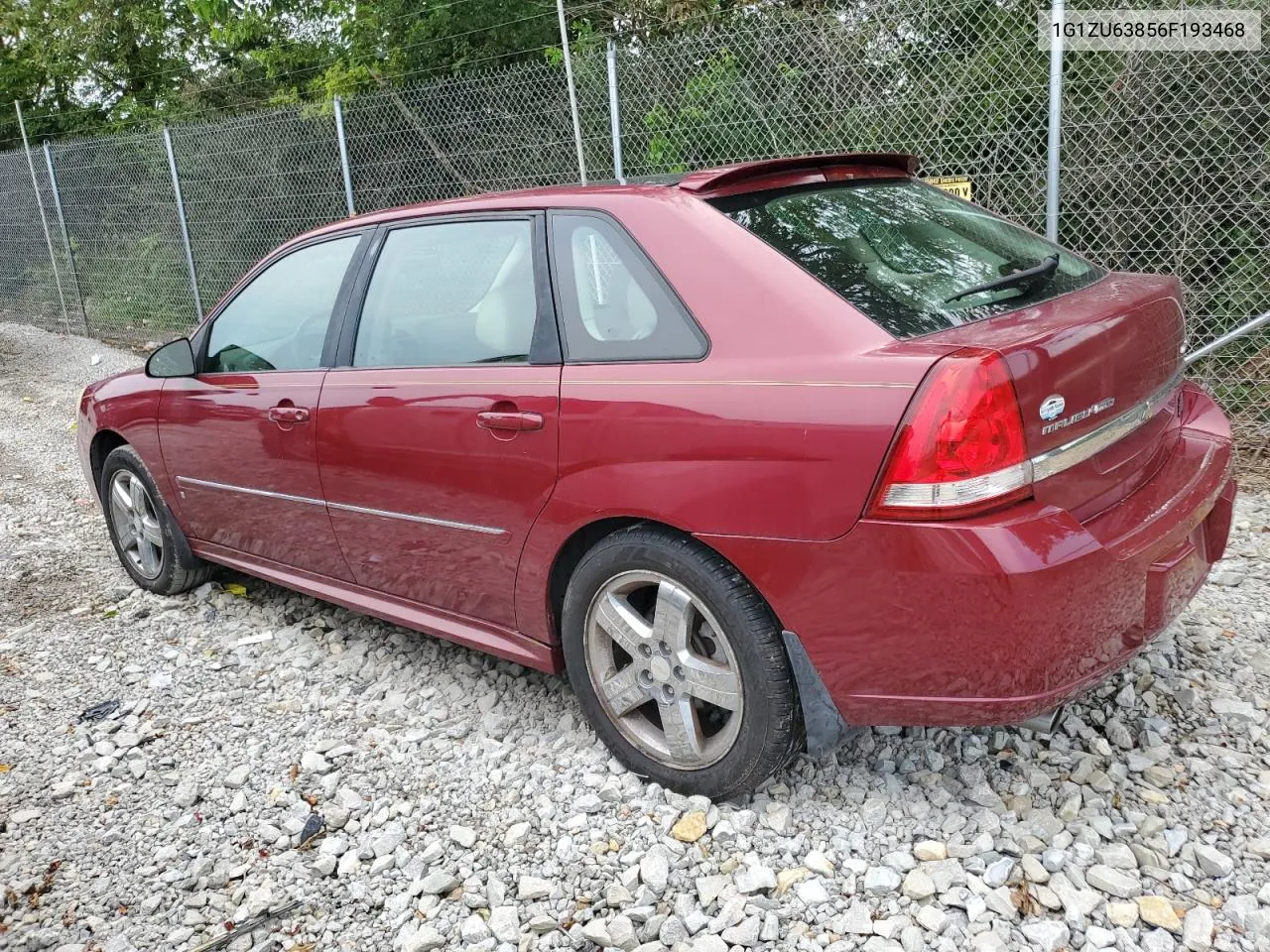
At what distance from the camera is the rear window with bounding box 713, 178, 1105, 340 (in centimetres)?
248

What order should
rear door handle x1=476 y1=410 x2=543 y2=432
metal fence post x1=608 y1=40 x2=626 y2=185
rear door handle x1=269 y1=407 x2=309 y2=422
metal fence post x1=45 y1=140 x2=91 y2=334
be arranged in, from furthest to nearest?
metal fence post x1=45 y1=140 x2=91 y2=334 < metal fence post x1=608 y1=40 x2=626 y2=185 < rear door handle x1=269 y1=407 x2=309 y2=422 < rear door handle x1=476 y1=410 x2=543 y2=432

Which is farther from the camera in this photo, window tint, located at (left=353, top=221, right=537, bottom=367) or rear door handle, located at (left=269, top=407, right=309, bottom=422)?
rear door handle, located at (left=269, top=407, right=309, bottom=422)

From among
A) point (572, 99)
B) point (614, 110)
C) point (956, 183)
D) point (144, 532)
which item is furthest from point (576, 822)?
point (572, 99)

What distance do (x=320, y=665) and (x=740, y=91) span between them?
14.7 ft

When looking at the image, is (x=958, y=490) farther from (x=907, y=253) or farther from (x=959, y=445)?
(x=907, y=253)

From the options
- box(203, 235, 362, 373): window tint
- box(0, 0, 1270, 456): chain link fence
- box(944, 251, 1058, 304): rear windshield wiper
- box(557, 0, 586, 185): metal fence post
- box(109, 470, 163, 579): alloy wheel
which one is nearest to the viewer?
box(944, 251, 1058, 304): rear windshield wiper

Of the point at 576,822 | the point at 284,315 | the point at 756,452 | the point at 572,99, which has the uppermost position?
the point at 572,99

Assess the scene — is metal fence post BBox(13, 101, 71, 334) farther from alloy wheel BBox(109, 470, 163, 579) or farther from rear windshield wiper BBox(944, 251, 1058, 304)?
rear windshield wiper BBox(944, 251, 1058, 304)

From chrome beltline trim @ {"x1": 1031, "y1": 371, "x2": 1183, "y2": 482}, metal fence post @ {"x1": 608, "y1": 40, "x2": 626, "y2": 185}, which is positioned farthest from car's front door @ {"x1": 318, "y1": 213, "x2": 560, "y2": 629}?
metal fence post @ {"x1": 608, "y1": 40, "x2": 626, "y2": 185}

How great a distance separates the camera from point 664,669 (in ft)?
8.87

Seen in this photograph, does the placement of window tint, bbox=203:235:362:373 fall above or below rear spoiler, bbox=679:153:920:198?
below

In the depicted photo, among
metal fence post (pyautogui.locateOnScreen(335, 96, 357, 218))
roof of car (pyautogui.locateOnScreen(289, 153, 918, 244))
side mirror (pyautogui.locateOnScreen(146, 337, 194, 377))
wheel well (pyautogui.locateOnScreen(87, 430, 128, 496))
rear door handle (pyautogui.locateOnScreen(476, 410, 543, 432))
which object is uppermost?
A: metal fence post (pyautogui.locateOnScreen(335, 96, 357, 218))

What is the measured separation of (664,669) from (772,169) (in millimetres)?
1432

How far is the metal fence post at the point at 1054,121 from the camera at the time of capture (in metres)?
4.91
